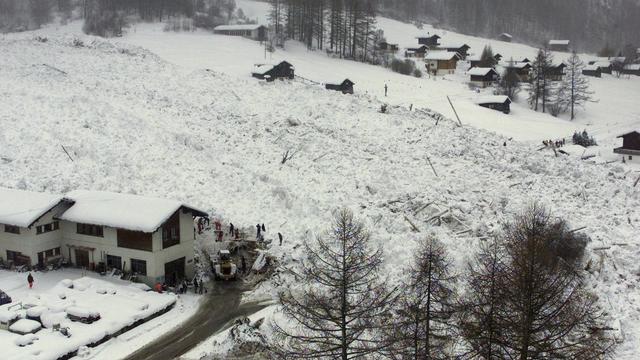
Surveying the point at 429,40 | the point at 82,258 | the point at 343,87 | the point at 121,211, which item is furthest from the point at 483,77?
the point at 82,258

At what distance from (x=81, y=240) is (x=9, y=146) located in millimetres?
14601

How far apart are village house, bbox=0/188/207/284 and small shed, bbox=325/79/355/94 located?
42116 millimetres

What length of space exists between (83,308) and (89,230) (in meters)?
7.71

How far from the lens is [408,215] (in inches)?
1583

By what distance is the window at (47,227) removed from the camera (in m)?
34.5

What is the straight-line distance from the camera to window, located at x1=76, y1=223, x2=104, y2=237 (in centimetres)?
3469

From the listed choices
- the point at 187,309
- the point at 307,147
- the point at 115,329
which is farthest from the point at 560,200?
the point at 115,329

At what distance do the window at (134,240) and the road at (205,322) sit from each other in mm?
4586

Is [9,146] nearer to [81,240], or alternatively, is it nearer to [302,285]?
[81,240]

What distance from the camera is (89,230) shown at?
35.0 meters

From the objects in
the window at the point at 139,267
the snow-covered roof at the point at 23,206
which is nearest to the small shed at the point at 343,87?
the snow-covered roof at the point at 23,206

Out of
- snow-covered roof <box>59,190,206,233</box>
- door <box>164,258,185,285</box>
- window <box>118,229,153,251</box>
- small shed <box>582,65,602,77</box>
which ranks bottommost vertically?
door <box>164,258,185,285</box>

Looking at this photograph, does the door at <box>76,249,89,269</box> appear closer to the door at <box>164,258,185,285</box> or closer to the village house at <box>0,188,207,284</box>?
the village house at <box>0,188,207,284</box>

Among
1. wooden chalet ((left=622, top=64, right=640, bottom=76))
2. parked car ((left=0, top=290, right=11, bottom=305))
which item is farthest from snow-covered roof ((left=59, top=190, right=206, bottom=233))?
wooden chalet ((left=622, top=64, right=640, bottom=76))
